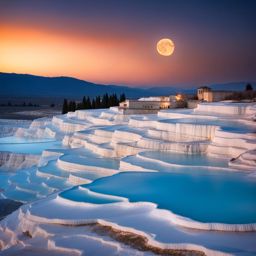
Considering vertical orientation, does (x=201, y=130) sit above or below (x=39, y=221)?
above

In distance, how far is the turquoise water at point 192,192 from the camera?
9273 millimetres

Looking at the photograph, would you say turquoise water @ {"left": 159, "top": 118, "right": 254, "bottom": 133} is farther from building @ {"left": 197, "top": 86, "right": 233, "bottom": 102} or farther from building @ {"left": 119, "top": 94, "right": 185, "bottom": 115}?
building @ {"left": 197, "top": 86, "right": 233, "bottom": 102}

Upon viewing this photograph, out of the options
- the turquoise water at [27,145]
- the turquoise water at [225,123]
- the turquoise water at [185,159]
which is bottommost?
the turquoise water at [27,145]

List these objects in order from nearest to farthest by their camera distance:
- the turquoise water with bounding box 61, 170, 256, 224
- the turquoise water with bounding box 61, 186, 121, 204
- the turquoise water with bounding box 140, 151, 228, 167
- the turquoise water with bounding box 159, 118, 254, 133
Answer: the turquoise water with bounding box 61, 170, 256, 224 → the turquoise water with bounding box 61, 186, 121, 204 → the turquoise water with bounding box 140, 151, 228, 167 → the turquoise water with bounding box 159, 118, 254, 133

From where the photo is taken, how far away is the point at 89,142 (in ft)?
68.0

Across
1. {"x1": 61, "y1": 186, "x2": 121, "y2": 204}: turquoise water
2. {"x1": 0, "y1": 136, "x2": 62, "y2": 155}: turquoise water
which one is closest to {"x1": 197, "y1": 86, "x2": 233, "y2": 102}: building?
{"x1": 0, "y1": 136, "x2": 62, "y2": 155}: turquoise water

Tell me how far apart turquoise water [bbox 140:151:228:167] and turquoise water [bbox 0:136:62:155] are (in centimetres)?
899

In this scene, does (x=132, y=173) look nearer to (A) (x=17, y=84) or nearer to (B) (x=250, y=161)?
(B) (x=250, y=161)

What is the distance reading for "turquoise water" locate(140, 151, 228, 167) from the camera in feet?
46.3

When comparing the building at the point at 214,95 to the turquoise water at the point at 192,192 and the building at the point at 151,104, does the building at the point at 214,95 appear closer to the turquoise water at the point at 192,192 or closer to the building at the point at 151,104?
the building at the point at 151,104

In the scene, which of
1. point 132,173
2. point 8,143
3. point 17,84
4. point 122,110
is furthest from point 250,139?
point 17,84

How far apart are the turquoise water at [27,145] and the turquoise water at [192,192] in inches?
464

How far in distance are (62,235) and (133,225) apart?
1.49 m

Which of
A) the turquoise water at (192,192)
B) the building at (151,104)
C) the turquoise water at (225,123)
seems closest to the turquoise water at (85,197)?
the turquoise water at (192,192)
